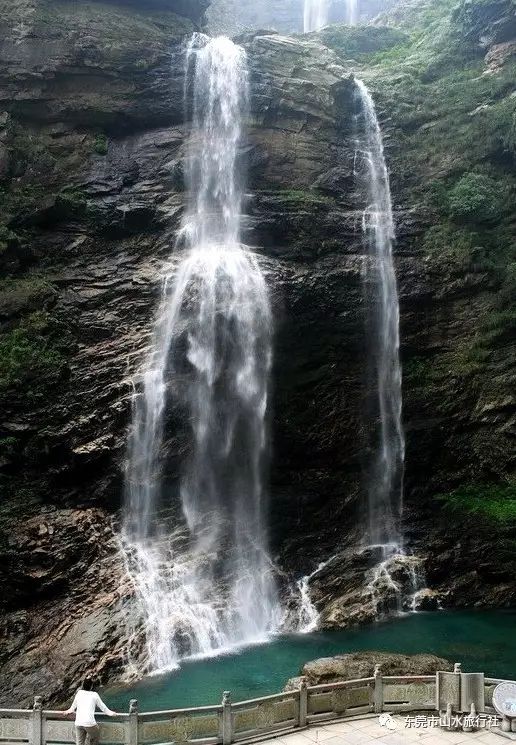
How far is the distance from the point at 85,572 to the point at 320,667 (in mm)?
7457

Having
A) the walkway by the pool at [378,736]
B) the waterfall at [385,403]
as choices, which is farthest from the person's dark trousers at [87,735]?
the waterfall at [385,403]

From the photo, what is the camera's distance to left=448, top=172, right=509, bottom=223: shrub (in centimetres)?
2516

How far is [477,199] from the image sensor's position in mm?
25172

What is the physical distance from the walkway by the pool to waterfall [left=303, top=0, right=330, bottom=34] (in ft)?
188

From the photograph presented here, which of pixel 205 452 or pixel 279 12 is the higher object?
pixel 279 12

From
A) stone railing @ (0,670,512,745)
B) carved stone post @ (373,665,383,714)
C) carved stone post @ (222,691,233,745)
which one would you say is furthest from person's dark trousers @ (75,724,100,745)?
carved stone post @ (373,665,383,714)

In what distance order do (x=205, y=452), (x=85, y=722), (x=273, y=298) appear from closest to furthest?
1. (x=85, y=722)
2. (x=205, y=452)
3. (x=273, y=298)

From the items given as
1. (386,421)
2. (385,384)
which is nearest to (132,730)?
(386,421)

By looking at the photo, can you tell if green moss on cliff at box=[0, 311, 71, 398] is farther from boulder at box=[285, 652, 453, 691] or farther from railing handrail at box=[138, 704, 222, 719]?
railing handrail at box=[138, 704, 222, 719]

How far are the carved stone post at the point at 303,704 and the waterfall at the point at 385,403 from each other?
11070mm

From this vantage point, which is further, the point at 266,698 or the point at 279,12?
the point at 279,12

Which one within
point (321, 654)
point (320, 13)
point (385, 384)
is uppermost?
point (320, 13)

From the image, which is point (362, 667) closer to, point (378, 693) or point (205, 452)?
point (378, 693)

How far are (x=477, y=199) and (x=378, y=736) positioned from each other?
2101 centimetres
